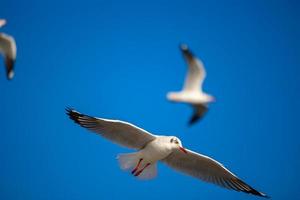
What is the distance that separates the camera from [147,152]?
19.6 feet

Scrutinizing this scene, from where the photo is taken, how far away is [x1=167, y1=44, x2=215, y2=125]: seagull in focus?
4.00 meters

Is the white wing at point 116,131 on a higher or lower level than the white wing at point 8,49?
higher

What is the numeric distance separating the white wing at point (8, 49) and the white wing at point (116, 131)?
1245 mm

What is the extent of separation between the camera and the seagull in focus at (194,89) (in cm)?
400

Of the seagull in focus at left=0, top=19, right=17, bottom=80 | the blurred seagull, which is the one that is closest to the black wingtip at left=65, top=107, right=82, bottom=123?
the blurred seagull

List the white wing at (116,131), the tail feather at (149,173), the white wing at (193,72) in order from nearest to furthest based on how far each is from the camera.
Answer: the white wing at (193,72)
the white wing at (116,131)
the tail feather at (149,173)

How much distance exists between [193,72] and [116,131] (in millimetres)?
1954

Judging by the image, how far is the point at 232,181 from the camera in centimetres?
638

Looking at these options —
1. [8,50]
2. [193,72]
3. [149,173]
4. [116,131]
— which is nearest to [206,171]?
[149,173]

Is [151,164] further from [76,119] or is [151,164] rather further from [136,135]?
[76,119]

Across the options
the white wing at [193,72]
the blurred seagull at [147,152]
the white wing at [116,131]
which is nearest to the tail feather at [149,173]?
the blurred seagull at [147,152]

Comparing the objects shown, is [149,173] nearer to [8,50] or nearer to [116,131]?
[116,131]

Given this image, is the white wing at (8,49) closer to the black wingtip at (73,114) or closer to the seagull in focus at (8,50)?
the seagull in focus at (8,50)

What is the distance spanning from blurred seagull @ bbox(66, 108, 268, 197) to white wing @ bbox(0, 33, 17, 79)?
124cm
